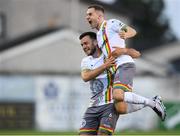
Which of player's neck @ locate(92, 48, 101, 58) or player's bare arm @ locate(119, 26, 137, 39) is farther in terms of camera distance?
player's neck @ locate(92, 48, 101, 58)

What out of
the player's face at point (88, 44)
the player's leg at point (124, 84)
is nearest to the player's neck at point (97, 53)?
the player's face at point (88, 44)

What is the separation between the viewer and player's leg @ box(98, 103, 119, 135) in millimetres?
11391

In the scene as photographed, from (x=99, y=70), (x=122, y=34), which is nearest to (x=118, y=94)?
(x=99, y=70)

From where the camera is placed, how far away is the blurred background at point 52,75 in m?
30.0

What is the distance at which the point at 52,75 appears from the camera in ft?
101

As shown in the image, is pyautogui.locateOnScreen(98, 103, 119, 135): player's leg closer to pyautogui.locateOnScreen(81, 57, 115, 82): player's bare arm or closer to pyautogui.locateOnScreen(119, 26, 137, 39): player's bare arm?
pyautogui.locateOnScreen(81, 57, 115, 82): player's bare arm

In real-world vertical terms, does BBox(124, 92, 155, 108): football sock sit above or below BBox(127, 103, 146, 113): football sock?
above

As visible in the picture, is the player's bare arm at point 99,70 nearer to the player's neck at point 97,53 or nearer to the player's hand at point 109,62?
the player's hand at point 109,62

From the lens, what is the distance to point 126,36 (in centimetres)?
1148

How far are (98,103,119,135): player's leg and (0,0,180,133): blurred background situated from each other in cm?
1838

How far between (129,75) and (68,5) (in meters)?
31.5

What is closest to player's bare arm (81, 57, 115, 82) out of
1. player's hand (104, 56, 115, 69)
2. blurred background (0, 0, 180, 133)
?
player's hand (104, 56, 115, 69)

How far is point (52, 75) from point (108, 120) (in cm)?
Result: 1936

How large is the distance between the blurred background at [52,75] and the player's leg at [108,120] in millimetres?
18380
